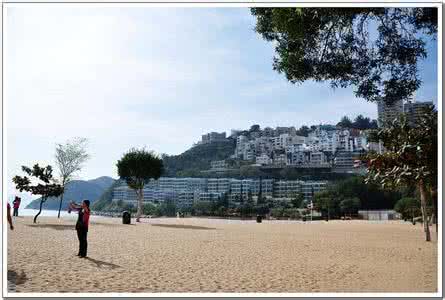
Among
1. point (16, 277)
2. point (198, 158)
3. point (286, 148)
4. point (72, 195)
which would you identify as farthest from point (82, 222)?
point (198, 158)

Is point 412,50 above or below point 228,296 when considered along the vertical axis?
above

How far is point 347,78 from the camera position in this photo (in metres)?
7.62

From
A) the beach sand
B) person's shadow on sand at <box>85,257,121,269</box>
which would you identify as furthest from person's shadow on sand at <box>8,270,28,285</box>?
person's shadow on sand at <box>85,257,121,269</box>

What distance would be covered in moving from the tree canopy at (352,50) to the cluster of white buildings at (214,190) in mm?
55870

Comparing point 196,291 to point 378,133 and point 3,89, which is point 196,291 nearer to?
point 3,89

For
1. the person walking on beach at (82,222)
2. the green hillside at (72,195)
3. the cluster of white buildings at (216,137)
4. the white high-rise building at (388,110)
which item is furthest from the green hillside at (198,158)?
the person walking on beach at (82,222)

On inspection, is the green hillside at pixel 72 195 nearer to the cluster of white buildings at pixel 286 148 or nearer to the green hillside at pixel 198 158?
the green hillside at pixel 198 158

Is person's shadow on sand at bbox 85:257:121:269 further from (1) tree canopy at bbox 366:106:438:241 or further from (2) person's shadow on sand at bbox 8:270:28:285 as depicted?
(1) tree canopy at bbox 366:106:438:241

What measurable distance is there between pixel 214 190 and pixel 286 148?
13.3 metres

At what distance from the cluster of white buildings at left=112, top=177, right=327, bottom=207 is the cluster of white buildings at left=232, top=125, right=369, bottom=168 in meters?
4.37

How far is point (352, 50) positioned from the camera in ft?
24.7

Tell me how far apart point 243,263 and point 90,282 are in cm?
300

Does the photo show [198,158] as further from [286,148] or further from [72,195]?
[72,195]

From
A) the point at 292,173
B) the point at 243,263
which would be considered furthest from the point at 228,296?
the point at 292,173
